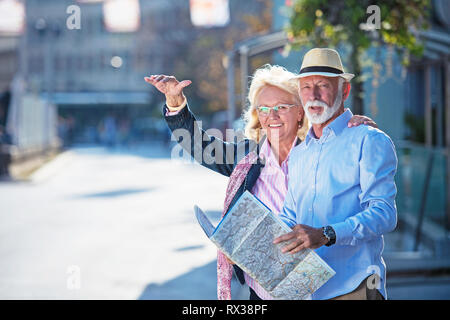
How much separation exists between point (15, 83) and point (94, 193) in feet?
33.8

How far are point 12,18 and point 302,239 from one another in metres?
20.4

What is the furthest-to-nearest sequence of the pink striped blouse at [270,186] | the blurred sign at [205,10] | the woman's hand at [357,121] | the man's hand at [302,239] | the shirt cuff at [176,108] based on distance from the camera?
the blurred sign at [205,10], the shirt cuff at [176,108], the pink striped blouse at [270,186], the woman's hand at [357,121], the man's hand at [302,239]

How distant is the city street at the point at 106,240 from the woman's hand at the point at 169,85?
3391 mm

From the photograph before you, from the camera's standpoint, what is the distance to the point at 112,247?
9125 mm

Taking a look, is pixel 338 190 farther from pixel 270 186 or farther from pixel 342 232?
pixel 270 186

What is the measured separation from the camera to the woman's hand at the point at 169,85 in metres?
3.05

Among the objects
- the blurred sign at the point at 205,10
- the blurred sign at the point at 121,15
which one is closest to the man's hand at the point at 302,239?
the blurred sign at the point at 121,15

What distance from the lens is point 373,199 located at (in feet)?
7.98

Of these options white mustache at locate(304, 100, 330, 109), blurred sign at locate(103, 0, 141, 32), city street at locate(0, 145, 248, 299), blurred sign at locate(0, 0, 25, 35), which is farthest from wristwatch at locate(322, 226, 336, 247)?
blurred sign at locate(0, 0, 25, 35)

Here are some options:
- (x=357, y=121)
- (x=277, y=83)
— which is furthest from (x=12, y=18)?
(x=357, y=121)

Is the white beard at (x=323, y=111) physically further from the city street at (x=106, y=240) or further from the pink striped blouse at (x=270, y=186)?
the city street at (x=106, y=240)

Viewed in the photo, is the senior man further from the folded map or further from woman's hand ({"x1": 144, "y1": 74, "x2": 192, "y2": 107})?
woman's hand ({"x1": 144, "y1": 74, "x2": 192, "y2": 107})

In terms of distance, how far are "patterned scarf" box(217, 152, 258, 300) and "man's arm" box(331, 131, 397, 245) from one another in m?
0.71
